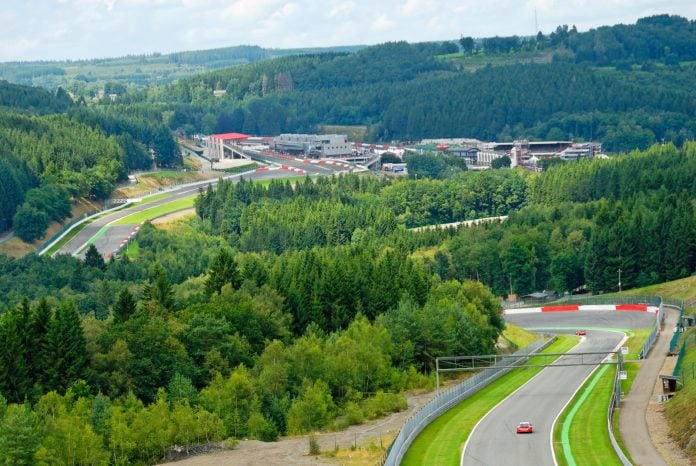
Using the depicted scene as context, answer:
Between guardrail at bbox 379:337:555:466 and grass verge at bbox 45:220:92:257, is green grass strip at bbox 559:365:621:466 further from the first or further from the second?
grass verge at bbox 45:220:92:257

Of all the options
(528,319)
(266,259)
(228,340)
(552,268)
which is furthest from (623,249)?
(228,340)

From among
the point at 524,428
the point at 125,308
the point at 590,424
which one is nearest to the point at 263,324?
the point at 125,308

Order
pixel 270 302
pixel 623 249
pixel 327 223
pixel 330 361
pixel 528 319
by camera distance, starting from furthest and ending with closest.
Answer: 1. pixel 327 223
2. pixel 623 249
3. pixel 528 319
4. pixel 270 302
5. pixel 330 361

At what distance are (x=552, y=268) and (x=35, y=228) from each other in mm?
67228

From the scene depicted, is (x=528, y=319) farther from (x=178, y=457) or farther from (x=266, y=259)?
(x=178, y=457)

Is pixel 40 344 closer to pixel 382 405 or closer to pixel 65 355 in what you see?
pixel 65 355

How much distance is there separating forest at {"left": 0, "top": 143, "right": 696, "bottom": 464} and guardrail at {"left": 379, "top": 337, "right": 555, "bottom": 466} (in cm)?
348

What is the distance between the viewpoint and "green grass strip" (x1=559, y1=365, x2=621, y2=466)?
64.2 metres

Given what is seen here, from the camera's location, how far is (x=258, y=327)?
99.0 metres

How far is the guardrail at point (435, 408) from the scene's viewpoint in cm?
6562

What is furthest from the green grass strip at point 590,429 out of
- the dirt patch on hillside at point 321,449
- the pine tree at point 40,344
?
the pine tree at point 40,344

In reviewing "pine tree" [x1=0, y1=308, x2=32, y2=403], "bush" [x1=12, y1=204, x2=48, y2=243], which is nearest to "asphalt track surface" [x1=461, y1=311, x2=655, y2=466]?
"pine tree" [x1=0, y1=308, x2=32, y2=403]

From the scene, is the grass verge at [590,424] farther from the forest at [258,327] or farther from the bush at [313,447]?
the bush at [313,447]

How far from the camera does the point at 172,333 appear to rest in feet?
298
